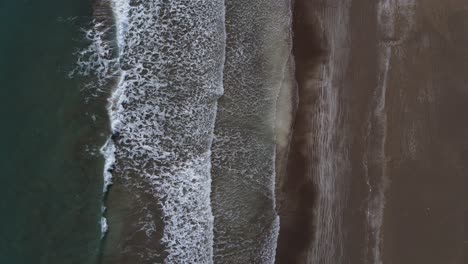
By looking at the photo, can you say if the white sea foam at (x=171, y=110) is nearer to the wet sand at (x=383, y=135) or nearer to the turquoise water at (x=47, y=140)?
the turquoise water at (x=47, y=140)

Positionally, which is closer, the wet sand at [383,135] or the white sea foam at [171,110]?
the white sea foam at [171,110]

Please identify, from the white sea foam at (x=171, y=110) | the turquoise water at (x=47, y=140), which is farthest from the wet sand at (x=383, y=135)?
the turquoise water at (x=47, y=140)

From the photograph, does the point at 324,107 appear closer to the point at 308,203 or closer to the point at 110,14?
the point at 308,203

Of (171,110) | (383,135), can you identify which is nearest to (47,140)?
(171,110)

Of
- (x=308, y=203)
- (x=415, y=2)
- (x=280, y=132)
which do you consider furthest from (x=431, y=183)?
(x=415, y=2)

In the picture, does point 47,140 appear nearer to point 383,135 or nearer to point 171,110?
point 171,110
